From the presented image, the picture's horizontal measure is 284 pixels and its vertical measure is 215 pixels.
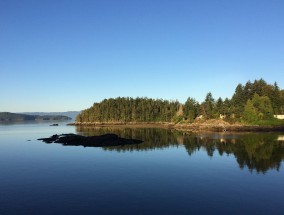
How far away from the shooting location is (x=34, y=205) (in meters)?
35.5

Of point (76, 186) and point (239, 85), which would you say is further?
point (239, 85)

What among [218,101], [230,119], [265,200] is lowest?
[265,200]

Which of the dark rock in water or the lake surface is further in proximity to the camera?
the dark rock in water

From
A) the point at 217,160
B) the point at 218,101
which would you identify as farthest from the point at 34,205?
the point at 218,101

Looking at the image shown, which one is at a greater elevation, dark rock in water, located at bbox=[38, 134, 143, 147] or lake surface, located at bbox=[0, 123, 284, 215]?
dark rock in water, located at bbox=[38, 134, 143, 147]

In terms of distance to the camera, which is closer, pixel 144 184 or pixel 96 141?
pixel 144 184

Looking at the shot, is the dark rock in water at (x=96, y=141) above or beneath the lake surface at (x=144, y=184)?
above

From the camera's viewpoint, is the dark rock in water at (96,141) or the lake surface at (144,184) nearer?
the lake surface at (144,184)

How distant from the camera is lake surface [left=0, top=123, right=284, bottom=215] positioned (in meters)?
34.2

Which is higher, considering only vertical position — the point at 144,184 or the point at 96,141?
the point at 96,141

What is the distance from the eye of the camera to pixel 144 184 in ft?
148

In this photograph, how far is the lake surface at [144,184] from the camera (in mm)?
34250

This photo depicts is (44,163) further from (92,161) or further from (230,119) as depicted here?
(230,119)

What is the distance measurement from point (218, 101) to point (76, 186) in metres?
158
